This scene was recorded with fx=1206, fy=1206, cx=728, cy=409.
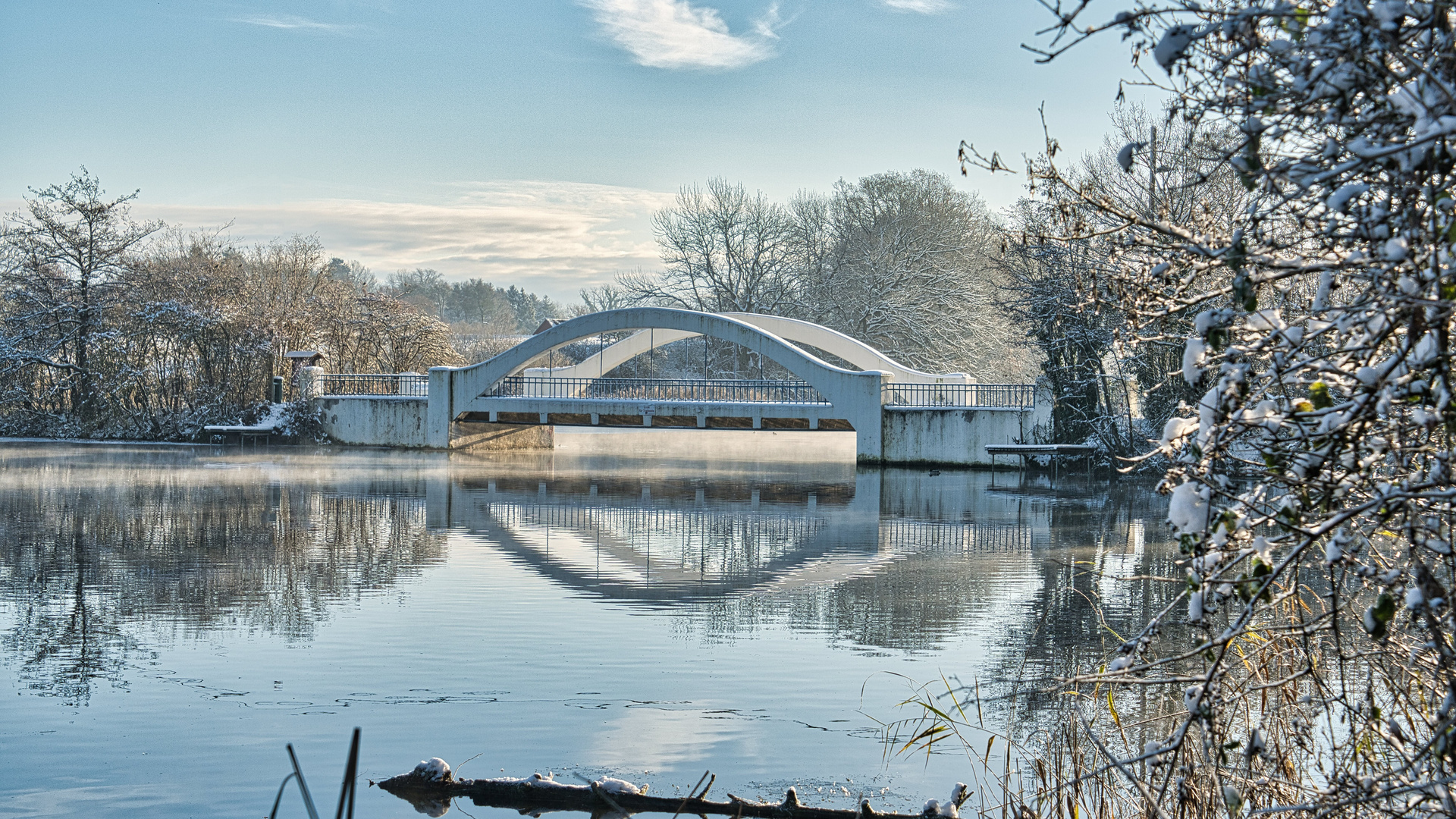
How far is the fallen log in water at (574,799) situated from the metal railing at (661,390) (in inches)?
825

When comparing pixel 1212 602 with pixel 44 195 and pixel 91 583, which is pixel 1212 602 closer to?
pixel 91 583

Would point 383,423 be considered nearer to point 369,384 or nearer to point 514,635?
point 369,384

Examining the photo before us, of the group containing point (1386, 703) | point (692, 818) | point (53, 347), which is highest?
point (53, 347)

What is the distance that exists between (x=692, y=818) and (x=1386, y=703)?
2919mm

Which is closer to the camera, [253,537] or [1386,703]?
[1386,703]

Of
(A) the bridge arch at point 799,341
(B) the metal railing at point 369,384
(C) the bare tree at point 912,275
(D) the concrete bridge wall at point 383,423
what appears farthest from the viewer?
(C) the bare tree at point 912,275

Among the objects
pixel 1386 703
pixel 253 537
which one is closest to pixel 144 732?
pixel 1386 703

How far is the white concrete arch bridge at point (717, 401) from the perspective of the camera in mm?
24312

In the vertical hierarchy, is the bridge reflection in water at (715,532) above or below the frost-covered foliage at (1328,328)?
below

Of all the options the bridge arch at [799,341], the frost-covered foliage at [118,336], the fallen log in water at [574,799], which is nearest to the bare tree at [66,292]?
the frost-covered foliage at [118,336]

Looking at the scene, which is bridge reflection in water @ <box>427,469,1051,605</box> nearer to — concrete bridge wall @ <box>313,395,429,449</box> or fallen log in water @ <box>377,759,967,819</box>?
fallen log in water @ <box>377,759,967,819</box>

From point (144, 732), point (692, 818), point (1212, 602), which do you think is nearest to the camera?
point (1212, 602)

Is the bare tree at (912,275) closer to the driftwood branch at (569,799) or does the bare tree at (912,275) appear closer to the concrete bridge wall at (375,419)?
the concrete bridge wall at (375,419)

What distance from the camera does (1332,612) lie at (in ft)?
7.73
